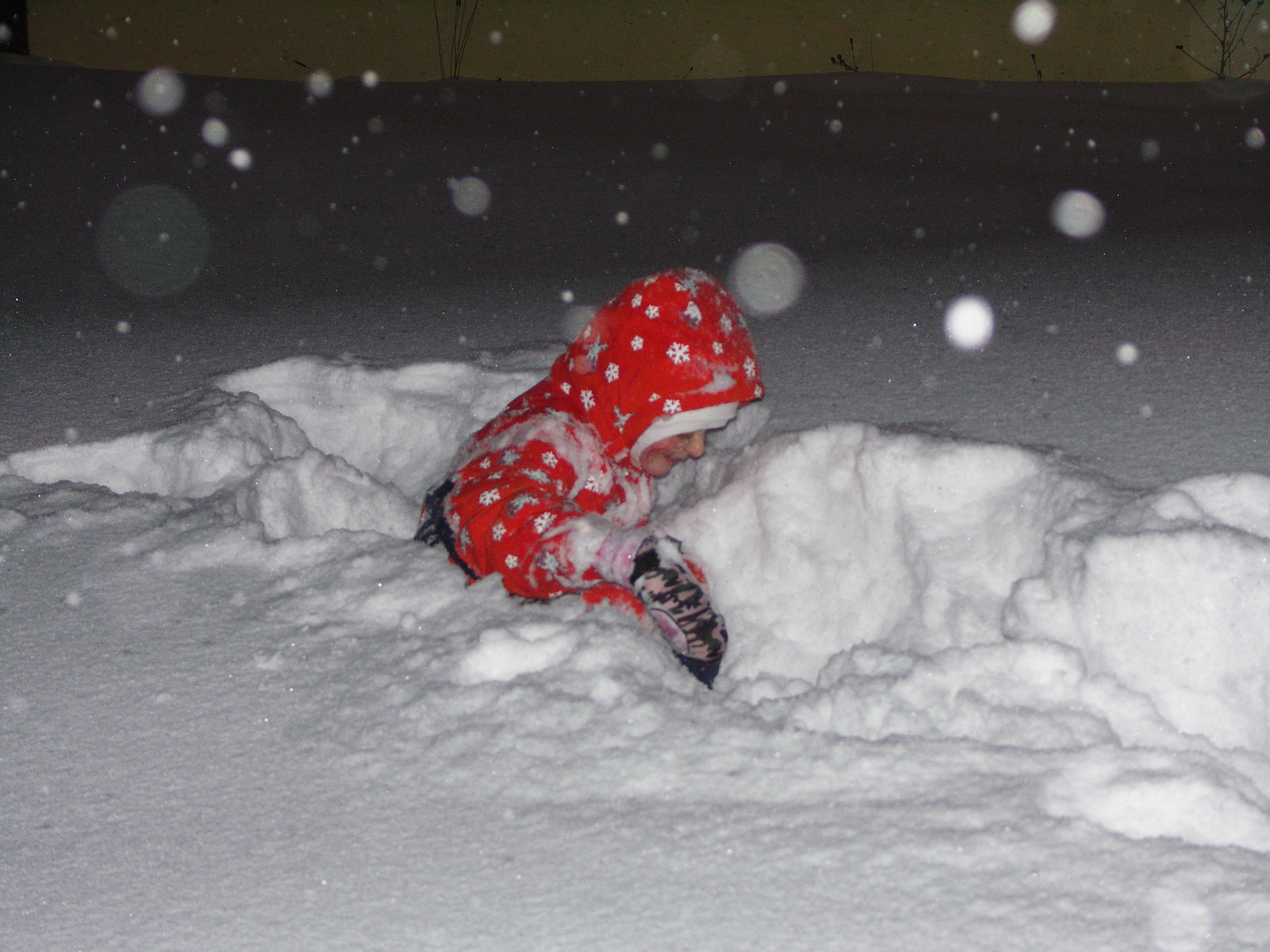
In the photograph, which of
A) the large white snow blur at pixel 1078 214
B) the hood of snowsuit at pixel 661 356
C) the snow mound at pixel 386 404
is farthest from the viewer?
the large white snow blur at pixel 1078 214

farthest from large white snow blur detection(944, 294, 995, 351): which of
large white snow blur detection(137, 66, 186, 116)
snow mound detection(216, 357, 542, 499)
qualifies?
large white snow blur detection(137, 66, 186, 116)

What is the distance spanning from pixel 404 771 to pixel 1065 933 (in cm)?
66

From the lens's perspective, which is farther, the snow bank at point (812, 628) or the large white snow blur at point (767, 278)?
the large white snow blur at point (767, 278)


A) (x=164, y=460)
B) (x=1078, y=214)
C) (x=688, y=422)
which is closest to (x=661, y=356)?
(x=688, y=422)

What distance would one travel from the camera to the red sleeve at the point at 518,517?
5.84 feet

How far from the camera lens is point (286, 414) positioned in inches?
96.7

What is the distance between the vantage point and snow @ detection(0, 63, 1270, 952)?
3.30ft

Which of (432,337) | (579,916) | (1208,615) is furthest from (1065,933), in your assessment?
(432,337)

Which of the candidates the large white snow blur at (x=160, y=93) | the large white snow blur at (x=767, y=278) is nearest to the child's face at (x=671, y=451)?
the large white snow blur at (x=767, y=278)

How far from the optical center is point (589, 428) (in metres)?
2.05

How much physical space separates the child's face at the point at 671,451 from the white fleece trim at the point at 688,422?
0.05 ft

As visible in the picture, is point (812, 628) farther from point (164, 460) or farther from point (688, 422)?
point (164, 460)

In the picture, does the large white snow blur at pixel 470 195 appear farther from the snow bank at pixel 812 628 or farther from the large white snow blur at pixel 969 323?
the snow bank at pixel 812 628

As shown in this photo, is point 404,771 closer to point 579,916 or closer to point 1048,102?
point 579,916
